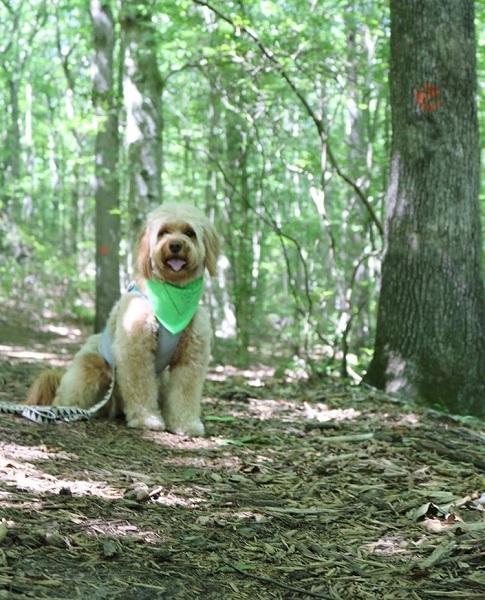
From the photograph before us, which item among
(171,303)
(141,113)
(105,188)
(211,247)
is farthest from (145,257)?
(105,188)

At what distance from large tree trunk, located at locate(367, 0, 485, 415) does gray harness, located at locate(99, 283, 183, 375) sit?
89.3 inches

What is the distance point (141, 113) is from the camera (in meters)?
10.1

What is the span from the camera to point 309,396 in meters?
6.88

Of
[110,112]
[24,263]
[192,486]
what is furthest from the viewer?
[24,263]

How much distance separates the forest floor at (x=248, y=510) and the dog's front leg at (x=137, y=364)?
0.20 metres

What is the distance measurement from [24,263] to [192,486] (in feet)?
54.0

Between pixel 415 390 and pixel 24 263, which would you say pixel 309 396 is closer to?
pixel 415 390

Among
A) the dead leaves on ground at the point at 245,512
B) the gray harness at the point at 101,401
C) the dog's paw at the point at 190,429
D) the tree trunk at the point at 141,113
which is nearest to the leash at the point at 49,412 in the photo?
the gray harness at the point at 101,401

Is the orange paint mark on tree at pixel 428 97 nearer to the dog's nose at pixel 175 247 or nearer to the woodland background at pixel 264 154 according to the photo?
the woodland background at pixel 264 154

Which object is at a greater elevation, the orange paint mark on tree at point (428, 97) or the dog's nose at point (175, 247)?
the orange paint mark on tree at point (428, 97)

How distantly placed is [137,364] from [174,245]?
924 mm

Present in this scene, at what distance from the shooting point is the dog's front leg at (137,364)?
16.6 ft

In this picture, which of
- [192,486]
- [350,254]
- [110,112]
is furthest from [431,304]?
[350,254]

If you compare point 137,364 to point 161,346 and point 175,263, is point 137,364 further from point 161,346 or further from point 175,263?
point 175,263
